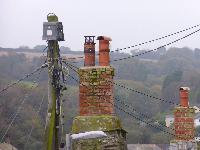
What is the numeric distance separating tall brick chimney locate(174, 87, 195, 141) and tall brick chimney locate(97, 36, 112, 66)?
422cm

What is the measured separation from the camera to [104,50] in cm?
834

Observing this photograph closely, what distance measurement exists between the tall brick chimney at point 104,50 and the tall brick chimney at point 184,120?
4219mm

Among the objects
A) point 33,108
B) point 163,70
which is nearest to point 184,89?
point 33,108

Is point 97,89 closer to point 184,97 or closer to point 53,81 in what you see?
point 53,81

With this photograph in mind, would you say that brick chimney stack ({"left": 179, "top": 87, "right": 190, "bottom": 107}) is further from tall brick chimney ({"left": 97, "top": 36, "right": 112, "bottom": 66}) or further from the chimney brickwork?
the chimney brickwork

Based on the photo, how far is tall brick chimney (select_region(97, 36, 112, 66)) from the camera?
27.1 feet

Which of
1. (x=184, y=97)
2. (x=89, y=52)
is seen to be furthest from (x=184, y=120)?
(x=89, y=52)

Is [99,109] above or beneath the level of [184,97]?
above

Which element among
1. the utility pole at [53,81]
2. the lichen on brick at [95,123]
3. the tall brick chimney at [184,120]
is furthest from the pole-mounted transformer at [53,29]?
the tall brick chimney at [184,120]

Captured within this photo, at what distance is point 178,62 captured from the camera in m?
132

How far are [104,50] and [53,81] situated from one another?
875 millimetres

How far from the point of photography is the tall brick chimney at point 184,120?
1215cm

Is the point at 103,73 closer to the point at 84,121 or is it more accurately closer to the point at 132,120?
the point at 84,121

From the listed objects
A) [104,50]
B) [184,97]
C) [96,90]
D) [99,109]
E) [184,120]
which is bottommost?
[184,120]
